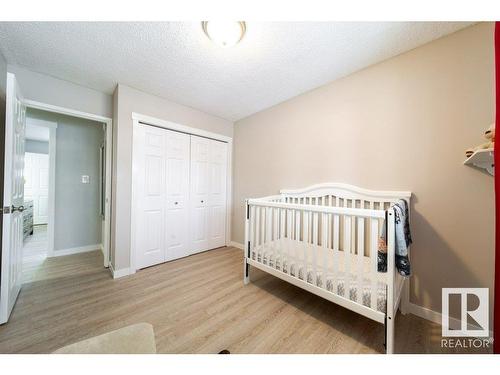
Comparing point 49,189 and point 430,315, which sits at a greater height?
point 49,189

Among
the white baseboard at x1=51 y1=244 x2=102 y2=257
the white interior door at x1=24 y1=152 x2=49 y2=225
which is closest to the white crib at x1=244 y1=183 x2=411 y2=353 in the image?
the white baseboard at x1=51 y1=244 x2=102 y2=257

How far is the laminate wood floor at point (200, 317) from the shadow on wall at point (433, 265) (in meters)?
0.19

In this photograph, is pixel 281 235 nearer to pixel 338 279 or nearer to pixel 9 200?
pixel 338 279

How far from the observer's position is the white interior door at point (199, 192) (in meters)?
2.81

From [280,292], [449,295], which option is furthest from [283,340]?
[449,295]

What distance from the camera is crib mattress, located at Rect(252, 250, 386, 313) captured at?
46.6 inches

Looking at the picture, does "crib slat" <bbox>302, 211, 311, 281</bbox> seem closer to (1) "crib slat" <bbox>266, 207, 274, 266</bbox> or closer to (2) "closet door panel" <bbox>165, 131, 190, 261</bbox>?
(1) "crib slat" <bbox>266, 207, 274, 266</bbox>

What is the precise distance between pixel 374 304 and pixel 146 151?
2696mm

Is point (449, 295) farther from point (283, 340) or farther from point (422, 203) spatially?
point (283, 340)

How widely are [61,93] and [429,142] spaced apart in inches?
144

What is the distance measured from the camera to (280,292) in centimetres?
184

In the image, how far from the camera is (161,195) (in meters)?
2.48

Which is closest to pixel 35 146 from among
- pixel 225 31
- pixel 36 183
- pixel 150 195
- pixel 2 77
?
pixel 36 183
